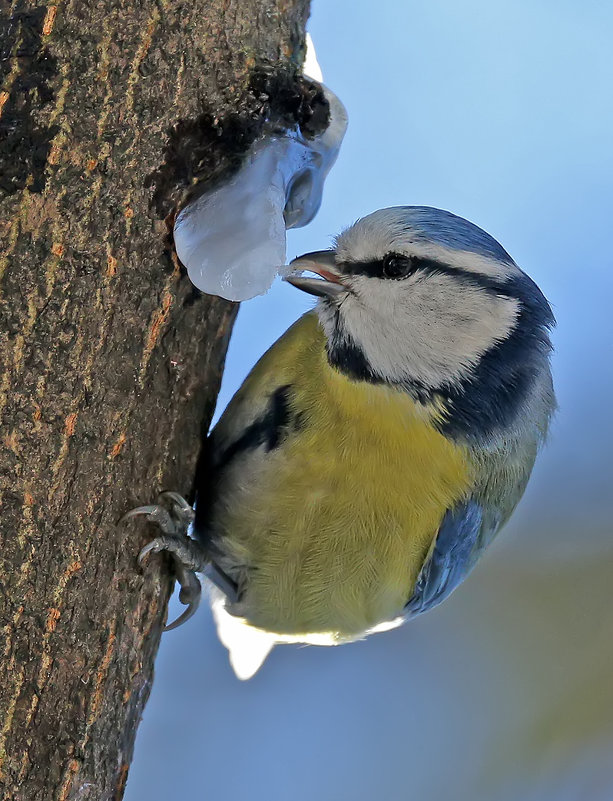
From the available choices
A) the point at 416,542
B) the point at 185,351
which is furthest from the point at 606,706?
the point at 185,351

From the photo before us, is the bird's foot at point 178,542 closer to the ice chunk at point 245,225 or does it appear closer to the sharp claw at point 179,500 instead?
the sharp claw at point 179,500

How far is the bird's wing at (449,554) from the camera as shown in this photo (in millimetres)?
1075

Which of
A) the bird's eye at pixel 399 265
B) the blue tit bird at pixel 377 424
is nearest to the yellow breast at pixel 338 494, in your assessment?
the blue tit bird at pixel 377 424

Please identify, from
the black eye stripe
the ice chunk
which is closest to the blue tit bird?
the black eye stripe

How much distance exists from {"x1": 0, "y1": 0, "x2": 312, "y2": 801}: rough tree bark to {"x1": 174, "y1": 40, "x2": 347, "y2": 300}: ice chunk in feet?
0.08

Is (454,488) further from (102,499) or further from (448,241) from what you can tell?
(102,499)

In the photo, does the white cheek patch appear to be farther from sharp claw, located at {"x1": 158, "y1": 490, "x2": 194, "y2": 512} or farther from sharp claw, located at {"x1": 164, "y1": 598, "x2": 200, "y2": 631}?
sharp claw, located at {"x1": 164, "y1": 598, "x2": 200, "y2": 631}

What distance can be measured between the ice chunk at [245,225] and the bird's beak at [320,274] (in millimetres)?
80

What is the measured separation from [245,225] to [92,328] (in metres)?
0.23

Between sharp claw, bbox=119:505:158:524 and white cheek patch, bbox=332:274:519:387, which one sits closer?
sharp claw, bbox=119:505:158:524

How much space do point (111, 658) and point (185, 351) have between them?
1.14 feet

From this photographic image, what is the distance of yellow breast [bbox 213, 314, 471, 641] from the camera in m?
1.01

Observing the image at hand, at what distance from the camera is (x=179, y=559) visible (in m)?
1.01

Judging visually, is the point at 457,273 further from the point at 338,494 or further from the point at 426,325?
the point at 338,494
